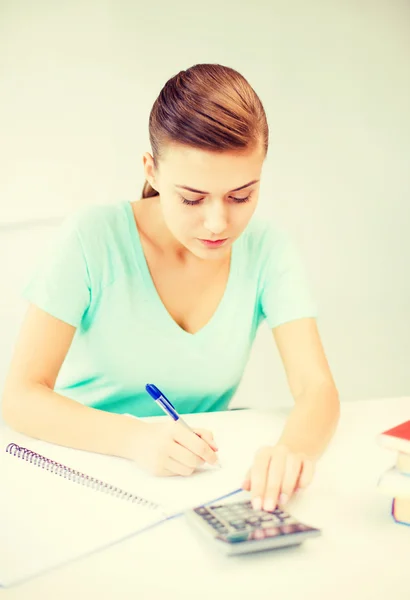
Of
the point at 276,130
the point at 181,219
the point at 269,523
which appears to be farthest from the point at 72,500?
the point at 276,130

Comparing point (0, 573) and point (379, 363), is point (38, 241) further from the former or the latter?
point (0, 573)

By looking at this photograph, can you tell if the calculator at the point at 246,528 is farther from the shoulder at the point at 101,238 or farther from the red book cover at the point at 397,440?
the shoulder at the point at 101,238

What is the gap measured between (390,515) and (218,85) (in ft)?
2.20

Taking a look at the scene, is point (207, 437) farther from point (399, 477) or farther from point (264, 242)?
point (264, 242)

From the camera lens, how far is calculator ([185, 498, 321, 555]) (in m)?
0.65

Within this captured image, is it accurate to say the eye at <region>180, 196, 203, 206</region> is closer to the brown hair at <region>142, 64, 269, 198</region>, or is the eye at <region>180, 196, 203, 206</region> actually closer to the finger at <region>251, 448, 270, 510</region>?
the brown hair at <region>142, 64, 269, 198</region>

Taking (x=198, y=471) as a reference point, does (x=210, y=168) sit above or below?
above

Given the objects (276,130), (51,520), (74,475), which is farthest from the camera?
(276,130)

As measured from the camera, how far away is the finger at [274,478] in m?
0.74

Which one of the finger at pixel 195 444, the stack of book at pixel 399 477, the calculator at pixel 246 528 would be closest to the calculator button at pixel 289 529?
the calculator at pixel 246 528

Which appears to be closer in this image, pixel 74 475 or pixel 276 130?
pixel 74 475

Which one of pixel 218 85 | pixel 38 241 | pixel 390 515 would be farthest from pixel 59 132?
pixel 390 515

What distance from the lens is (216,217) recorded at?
3.40 ft

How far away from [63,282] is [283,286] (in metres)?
0.41
